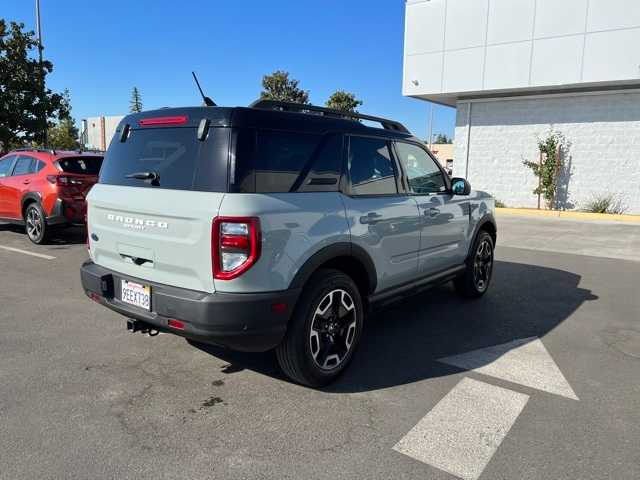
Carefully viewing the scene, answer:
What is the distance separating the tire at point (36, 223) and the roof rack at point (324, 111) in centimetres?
666

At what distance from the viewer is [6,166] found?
377 inches

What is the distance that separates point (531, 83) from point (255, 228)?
1536 cm

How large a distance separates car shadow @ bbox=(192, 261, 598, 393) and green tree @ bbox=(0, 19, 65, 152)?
17.6m

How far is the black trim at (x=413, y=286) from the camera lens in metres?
4.05

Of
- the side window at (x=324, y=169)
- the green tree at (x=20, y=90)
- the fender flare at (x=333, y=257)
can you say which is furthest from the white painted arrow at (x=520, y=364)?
the green tree at (x=20, y=90)

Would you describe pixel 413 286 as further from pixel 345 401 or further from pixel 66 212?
pixel 66 212

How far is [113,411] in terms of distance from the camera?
10.1 feet

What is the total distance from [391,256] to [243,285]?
158 cm

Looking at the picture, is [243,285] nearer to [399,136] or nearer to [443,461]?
[443,461]

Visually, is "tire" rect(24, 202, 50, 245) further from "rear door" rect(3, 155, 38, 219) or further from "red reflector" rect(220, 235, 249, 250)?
"red reflector" rect(220, 235, 249, 250)

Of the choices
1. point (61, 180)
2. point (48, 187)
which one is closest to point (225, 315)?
point (61, 180)

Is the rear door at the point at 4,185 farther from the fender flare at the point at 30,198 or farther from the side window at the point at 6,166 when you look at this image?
the fender flare at the point at 30,198

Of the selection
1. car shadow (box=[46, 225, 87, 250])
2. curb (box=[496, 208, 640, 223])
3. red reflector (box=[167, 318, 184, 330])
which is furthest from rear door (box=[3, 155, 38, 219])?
curb (box=[496, 208, 640, 223])

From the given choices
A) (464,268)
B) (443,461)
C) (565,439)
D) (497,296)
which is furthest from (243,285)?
(497,296)
